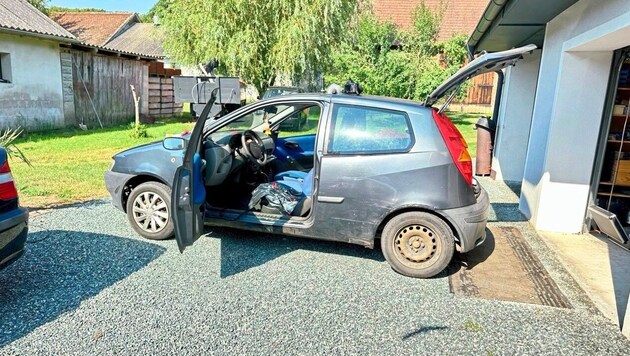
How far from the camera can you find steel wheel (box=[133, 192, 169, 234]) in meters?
4.25

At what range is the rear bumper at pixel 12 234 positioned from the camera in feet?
9.48

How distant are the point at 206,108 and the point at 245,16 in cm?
1027

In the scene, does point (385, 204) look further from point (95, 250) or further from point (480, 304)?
point (95, 250)

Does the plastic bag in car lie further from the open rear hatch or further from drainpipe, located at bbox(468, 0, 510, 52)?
drainpipe, located at bbox(468, 0, 510, 52)

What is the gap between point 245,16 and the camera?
1272 cm

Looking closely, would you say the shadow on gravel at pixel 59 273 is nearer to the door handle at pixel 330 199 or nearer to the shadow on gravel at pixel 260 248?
the shadow on gravel at pixel 260 248

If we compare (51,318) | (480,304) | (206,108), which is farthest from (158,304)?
(480,304)

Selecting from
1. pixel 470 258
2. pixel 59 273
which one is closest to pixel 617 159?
pixel 470 258

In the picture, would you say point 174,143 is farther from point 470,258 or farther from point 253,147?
point 470,258

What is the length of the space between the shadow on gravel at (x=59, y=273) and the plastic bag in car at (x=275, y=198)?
1065 mm

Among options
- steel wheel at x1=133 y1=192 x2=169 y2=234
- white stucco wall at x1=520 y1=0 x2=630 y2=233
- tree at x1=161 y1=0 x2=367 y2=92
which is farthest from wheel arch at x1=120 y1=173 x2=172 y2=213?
tree at x1=161 y1=0 x2=367 y2=92

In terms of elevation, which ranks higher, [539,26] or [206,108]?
[539,26]

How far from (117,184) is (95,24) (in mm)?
32737

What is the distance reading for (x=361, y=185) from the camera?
3717 millimetres
